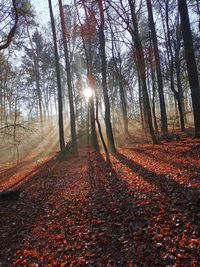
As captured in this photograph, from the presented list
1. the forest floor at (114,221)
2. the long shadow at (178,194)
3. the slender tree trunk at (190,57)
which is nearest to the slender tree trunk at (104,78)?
the slender tree trunk at (190,57)

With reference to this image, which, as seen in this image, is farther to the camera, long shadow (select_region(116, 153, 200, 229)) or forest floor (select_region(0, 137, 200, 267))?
long shadow (select_region(116, 153, 200, 229))

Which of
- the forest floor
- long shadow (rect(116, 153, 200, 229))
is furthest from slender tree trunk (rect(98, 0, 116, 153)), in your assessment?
long shadow (rect(116, 153, 200, 229))

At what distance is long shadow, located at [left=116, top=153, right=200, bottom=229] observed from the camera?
4516mm

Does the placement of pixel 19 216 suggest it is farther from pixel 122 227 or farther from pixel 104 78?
pixel 104 78

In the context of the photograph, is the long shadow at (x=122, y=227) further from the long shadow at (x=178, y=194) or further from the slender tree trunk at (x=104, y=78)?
the slender tree trunk at (x=104, y=78)

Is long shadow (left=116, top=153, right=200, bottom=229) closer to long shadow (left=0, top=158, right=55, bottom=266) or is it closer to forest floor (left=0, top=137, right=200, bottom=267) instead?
forest floor (left=0, top=137, right=200, bottom=267)

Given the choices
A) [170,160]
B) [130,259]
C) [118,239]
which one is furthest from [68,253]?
[170,160]

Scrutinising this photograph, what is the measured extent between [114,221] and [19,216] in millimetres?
2986

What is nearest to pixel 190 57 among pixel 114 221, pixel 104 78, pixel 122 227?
pixel 104 78

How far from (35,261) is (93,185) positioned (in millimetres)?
3806

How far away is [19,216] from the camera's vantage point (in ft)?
21.5

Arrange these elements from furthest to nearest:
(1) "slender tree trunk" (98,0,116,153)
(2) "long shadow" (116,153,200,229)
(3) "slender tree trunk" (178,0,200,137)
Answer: (1) "slender tree trunk" (98,0,116,153), (3) "slender tree trunk" (178,0,200,137), (2) "long shadow" (116,153,200,229)

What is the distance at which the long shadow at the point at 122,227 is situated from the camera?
150 inches

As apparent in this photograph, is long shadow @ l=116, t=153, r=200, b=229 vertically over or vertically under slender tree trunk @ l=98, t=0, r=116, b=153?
under
